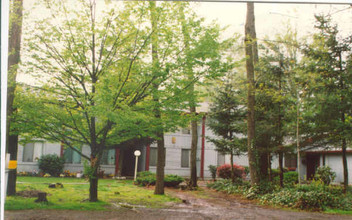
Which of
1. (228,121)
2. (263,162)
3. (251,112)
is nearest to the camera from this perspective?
(263,162)

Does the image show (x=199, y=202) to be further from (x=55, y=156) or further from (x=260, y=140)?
(x=55, y=156)

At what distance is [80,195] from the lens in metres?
3.46

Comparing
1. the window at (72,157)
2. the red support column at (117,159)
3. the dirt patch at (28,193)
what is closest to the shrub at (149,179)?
the red support column at (117,159)

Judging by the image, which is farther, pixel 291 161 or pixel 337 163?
pixel 291 161

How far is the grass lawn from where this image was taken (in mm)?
3205

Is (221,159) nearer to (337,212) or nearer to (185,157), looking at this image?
(185,157)

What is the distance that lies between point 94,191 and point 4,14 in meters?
2.38

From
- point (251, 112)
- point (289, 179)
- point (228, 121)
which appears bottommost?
point (289, 179)

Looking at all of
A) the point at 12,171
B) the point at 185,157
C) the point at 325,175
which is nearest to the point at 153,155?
the point at 185,157

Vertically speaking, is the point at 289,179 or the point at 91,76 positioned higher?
the point at 91,76

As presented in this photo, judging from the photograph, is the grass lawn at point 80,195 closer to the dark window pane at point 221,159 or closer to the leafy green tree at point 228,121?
the dark window pane at point 221,159

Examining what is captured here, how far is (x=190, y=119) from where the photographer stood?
398 centimetres

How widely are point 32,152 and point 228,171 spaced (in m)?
2.86

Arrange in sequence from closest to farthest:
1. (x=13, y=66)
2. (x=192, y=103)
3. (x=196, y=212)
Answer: (x=13, y=66)
(x=196, y=212)
(x=192, y=103)
